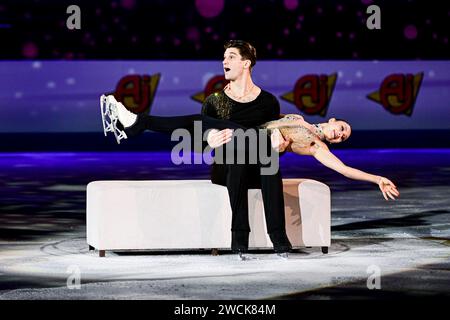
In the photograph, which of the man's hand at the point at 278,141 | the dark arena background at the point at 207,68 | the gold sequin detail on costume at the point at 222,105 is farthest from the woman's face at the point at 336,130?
the dark arena background at the point at 207,68

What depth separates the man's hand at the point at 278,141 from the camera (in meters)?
6.95

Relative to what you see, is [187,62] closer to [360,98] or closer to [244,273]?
[360,98]

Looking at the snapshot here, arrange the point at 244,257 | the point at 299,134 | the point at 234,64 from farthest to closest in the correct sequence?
1. the point at 234,64
2. the point at 299,134
3. the point at 244,257

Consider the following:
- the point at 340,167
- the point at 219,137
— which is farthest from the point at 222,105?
the point at 340,167

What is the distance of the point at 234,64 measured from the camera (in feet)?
23.2

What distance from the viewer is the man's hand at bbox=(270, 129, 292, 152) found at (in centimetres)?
695

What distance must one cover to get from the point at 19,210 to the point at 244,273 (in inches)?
164

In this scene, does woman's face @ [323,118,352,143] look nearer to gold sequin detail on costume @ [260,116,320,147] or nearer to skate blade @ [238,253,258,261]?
gold sequin detail on costume @ [260,116,320,147]

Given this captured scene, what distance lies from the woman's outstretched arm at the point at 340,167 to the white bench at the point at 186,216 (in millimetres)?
266

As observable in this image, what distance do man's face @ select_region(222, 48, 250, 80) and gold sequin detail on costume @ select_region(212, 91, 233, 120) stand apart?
0.48 ft

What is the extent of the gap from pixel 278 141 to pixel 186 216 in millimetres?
792

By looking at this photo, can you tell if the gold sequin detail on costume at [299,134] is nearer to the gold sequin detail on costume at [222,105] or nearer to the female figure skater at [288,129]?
the female figure skater at [288,129]
